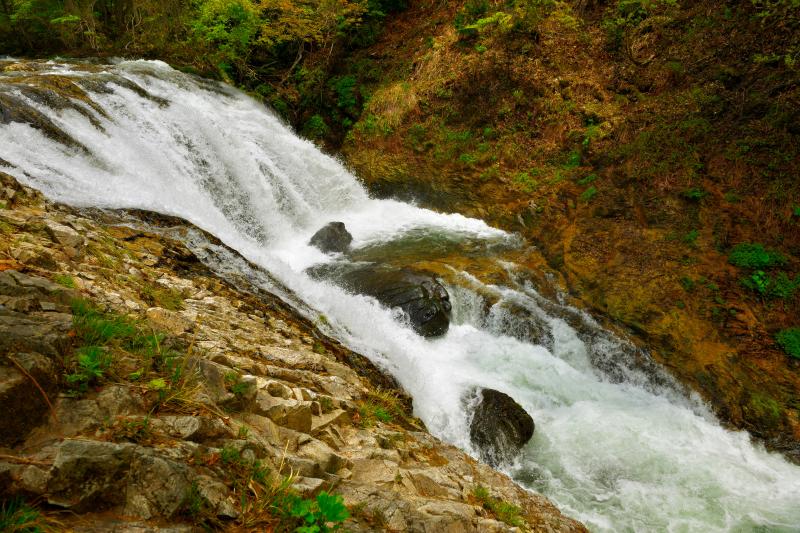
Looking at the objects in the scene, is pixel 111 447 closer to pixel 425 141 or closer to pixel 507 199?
pixel 507 199

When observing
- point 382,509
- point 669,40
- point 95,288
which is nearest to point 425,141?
point 669,40

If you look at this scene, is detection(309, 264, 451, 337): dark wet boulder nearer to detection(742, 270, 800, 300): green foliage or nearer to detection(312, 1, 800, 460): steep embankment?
detection(312, 1, 800, 460): steep embankment

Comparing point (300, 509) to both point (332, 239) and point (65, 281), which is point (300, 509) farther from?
point (332, 239)

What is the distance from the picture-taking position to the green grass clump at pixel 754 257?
723 centimetres

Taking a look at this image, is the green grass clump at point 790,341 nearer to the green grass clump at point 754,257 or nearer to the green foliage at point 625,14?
the green grass clump at point 754,257

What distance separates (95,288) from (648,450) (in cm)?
643

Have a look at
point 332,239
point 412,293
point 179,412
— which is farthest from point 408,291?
point 179,412

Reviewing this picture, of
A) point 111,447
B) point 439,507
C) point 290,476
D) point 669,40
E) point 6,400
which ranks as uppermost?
point 669,40

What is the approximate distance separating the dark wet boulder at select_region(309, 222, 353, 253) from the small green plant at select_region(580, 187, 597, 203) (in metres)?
5.11

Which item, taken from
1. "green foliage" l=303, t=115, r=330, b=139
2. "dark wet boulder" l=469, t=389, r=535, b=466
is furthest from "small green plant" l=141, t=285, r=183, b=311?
"green foliage" l=303, t=115, r=330, b=139

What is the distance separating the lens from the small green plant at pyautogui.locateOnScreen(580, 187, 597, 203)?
30.2 ft

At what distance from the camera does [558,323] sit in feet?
24.9

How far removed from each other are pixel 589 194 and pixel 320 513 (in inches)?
352

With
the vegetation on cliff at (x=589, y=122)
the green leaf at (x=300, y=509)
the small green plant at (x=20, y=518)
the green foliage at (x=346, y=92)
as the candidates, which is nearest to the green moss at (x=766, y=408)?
the vegetation on cliff at (x=589, y=122)
